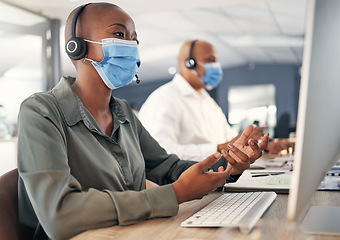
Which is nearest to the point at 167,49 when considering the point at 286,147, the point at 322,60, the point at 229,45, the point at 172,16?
the point at 229,45

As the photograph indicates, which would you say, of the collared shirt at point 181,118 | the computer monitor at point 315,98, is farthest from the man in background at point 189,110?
the computer monitor at point 315,98

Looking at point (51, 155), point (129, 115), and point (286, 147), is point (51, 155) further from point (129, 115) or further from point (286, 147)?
point (286, 147)

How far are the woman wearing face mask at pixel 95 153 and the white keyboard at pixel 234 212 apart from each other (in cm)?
6

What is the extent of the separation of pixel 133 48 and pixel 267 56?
11.5 m

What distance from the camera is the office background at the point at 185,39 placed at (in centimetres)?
502

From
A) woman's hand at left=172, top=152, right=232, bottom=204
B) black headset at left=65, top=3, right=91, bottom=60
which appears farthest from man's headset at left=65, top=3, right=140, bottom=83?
woman's hand at left=172, top=152, right=232, bottom=204

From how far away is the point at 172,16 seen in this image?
7090 millimetres

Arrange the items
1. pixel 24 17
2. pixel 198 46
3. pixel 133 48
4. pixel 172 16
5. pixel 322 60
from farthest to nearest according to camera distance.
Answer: pixel 172 16 < pixel 24 17 < pixel 198 46 < pixel 133 48 < pixel 322 60

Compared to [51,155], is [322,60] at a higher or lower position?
higher

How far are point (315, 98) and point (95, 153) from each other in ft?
2.44

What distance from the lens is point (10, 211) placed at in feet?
3.50

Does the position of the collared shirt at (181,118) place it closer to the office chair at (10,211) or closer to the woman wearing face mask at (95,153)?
the woman wearing face mask at (95,153)

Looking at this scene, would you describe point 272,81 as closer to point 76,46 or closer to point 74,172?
point 76,46

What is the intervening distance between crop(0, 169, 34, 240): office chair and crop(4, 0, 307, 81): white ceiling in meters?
3.54
